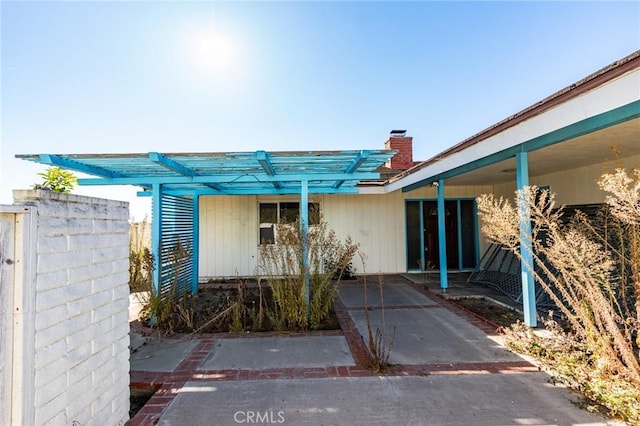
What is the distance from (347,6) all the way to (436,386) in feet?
26.9

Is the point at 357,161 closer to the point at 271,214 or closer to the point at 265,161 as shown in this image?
the point at 265,161

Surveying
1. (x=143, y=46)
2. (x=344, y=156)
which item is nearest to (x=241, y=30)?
(x=143, y=46)

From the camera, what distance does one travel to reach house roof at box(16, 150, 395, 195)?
394 centimetres

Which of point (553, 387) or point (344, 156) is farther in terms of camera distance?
point (344, 156)

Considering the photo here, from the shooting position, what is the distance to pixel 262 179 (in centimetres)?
518

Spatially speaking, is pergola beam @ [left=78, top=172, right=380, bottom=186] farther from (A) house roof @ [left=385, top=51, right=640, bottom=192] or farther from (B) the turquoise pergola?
(A) house roof @ [left=385, top=51, right=640, bottom=192]

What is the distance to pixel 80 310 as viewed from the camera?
1862mm

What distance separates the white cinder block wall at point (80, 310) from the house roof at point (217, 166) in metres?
1.92

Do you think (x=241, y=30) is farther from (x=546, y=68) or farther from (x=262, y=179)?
(x=546, y=68)

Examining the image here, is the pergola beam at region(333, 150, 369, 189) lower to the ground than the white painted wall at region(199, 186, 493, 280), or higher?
higher

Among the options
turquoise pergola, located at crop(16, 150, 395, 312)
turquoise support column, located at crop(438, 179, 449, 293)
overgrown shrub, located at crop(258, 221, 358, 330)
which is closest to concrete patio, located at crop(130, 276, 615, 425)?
overgrown shrub, located at crop(258, 221, 358, 330)

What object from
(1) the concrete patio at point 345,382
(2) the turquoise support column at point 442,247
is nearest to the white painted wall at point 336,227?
(2) the turquoise support column at point 442,247

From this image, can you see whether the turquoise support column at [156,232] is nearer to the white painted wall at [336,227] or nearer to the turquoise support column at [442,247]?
the white painted wall at [336,227]

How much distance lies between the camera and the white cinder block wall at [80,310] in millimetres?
1593
